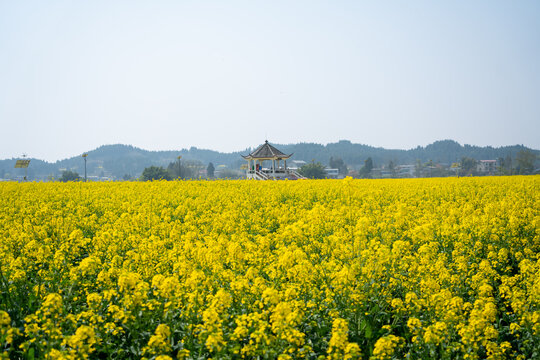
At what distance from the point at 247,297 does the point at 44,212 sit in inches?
294

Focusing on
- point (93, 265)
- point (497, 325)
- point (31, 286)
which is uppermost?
point (93, 265)

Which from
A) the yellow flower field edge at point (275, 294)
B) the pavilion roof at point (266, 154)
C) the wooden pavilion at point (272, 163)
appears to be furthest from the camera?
the pavilion roof at point (266, 154)

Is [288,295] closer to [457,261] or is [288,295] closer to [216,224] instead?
[457,261]

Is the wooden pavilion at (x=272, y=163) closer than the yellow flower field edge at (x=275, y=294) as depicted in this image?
No

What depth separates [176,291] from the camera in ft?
14.5

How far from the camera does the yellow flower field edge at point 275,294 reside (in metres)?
3.56

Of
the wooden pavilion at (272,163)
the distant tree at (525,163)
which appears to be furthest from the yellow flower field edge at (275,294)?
the distant tree at (525,163)

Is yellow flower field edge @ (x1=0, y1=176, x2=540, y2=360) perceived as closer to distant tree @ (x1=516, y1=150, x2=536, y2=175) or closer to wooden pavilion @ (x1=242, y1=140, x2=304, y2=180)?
wooden pavilion @ (x1=242, y1=140, x2=304, y2=180)

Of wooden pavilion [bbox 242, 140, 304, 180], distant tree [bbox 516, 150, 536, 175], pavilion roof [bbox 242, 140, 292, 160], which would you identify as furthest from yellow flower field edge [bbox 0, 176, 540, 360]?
distant tree [bbox 516, 150, 536, 175]

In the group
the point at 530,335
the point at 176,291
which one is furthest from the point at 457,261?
the point at 176,291

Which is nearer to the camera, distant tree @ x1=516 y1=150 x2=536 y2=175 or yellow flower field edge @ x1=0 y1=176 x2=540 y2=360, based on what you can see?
yellow flower field edge @ x1=0 y1=176 x2=540 y2=360

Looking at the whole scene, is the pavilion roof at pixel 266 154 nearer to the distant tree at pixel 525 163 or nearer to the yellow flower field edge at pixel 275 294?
the yellow flower field edge at pixel 275 294

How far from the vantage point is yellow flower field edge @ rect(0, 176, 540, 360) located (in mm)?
3562

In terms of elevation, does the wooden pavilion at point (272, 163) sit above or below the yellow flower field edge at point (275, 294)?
above
